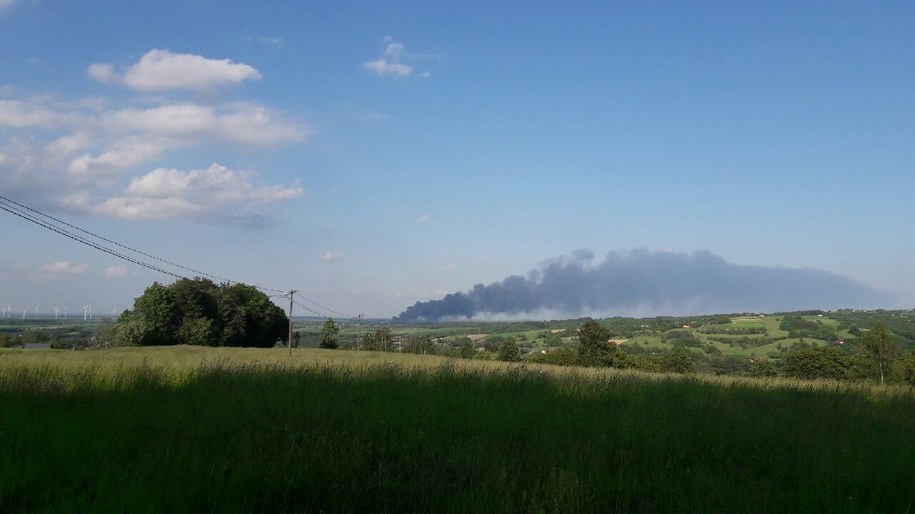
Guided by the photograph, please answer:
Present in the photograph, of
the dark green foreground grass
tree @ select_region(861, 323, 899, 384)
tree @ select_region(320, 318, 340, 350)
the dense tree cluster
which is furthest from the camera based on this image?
tree @ select_region(320, 318, 340, 350)

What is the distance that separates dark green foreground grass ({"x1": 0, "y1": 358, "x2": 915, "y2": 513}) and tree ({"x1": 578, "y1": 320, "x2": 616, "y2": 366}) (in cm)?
5922

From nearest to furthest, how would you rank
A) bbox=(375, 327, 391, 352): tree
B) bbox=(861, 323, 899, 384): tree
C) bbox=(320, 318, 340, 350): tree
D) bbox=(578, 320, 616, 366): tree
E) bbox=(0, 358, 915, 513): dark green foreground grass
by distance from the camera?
bbox=(0, 358, 915, 513): dark green foreground grass < bbox=(861, 323, 899, 384): tree < bbox=(578, 320, 616, 366): tree < bbox=(320, 318, 340, 350): tree < bbox=(375, 327, 391, 352): tree

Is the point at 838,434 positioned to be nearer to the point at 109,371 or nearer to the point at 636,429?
the point at 636,429

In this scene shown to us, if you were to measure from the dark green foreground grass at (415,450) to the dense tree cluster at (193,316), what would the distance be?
2649 inches

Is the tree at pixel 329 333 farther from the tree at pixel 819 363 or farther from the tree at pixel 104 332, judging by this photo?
the tree at pixel 819 363

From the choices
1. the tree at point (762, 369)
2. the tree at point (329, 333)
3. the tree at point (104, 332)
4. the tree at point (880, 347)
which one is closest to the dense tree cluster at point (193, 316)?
the tree at point (104, 332)

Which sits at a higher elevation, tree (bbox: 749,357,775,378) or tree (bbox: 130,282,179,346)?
tree (bbox: 130,282,179,346)

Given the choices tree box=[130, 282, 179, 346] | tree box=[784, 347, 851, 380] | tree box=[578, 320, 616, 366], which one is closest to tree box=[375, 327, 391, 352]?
tree box=[130, 282, 179, 346]

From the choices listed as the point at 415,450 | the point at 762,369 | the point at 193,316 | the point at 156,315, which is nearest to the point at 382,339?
the point at 193,316

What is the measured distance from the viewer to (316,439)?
589 centimetres

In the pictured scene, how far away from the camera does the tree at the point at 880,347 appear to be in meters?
47.0

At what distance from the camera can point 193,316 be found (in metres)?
72.4

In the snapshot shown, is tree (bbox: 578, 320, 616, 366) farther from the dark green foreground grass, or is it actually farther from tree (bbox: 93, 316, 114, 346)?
the dark green foreground grass

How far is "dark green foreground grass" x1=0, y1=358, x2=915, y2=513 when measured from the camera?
4691 mm
